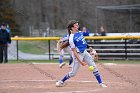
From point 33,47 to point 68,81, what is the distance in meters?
17.3

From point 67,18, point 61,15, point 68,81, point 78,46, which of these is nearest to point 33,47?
point 67,18

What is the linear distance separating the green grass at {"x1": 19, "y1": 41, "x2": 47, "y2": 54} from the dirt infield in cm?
1028

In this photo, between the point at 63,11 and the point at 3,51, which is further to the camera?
the point at 63,11

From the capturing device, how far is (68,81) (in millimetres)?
14719

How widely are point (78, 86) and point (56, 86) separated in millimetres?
616

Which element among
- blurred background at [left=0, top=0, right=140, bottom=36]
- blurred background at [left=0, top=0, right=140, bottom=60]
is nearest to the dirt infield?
blurred background at [left=0, top=0, right=140, bottom=60]

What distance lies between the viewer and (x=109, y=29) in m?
35.4

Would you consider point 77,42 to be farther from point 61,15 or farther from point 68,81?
point 61,15

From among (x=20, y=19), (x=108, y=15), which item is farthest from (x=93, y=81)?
(x=20, y=19)

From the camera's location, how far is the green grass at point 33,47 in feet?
98.5

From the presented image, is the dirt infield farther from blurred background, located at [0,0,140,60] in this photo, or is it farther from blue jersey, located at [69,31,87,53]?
blurred background, located at [0,0,140,60]

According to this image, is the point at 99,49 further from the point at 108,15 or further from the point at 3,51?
the point at 108,15

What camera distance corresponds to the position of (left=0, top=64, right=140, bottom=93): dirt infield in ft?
40.8

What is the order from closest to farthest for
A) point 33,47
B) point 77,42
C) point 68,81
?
1. point 77,42
2. point 68,81
3. point 33,47
